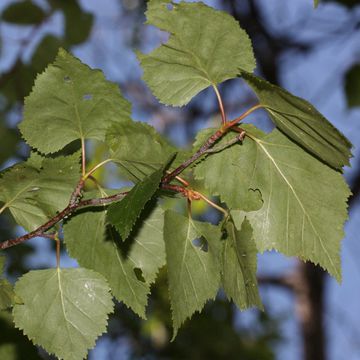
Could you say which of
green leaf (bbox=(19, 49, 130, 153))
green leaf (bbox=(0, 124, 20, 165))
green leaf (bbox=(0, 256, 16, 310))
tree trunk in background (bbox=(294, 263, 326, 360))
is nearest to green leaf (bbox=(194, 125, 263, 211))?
green leaf (bbox=(19, 49, 130, 153))

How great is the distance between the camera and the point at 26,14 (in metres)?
2.11

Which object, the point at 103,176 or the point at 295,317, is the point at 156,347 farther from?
the point at 295,317

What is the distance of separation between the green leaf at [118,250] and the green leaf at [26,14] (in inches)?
54.3

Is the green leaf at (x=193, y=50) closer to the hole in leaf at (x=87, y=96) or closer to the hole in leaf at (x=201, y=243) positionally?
the hole in leaf at (x=87, y=96)

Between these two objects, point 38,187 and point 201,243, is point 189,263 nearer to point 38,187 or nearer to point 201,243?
point 201,243

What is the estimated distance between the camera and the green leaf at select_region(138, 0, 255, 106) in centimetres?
82

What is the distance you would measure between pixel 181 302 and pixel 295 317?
404cm

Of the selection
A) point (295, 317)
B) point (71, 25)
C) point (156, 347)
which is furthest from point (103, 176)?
point (295, 317)

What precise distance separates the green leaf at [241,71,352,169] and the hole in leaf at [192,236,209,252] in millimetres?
180

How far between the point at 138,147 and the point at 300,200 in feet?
0.71

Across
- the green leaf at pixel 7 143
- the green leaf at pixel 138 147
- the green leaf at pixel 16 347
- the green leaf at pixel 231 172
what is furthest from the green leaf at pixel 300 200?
the green leaf at pixel 7 143

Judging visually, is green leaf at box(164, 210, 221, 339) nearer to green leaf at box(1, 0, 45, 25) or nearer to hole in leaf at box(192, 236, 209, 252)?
hole in leaf at box(192, 236, 209, 252)

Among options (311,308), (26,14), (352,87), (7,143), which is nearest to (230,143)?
(7,143)

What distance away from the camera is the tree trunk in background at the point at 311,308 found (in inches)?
171
